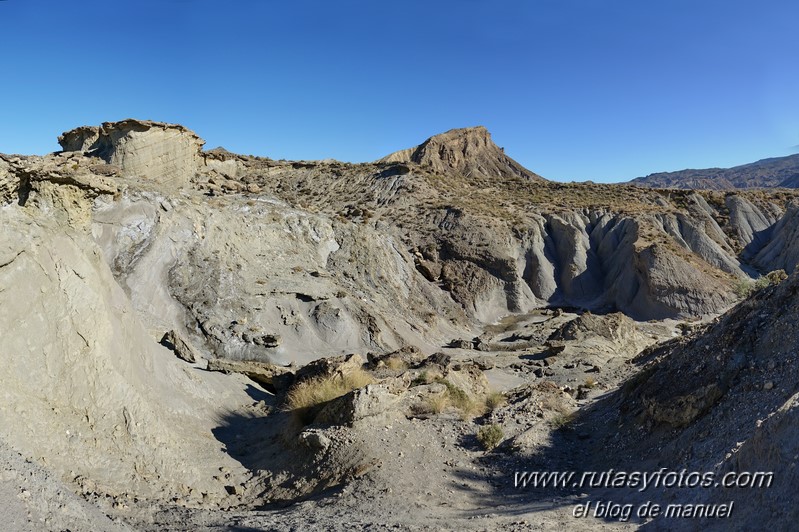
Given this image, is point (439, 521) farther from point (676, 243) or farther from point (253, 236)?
point (676, 243)

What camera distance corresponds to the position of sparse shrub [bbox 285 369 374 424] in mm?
11781

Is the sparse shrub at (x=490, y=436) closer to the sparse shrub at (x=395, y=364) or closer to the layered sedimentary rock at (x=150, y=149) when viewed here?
the sparse shrub at (x=395, y=364)

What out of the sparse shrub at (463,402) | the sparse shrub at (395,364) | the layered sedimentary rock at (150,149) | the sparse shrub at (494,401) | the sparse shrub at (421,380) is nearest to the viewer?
the sparse shrub at (463,402)

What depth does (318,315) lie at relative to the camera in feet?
74.0

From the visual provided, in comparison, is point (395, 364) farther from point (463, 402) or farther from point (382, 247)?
point (382, 247)

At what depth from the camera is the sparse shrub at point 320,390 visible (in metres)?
11.8

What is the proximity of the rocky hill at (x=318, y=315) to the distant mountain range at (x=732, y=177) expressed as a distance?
12058cm

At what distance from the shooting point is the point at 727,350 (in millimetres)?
9000

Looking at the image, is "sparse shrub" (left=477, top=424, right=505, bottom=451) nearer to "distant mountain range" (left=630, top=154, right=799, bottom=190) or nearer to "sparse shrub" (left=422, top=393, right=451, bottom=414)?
"sparse shrub" (left=422, top=393, right=451, bottom=414)

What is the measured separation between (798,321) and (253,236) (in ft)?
71.9

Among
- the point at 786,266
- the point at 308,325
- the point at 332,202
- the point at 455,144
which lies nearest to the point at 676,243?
the point at 786,266

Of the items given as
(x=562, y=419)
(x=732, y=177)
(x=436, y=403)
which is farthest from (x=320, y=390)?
(x=732, y=177)

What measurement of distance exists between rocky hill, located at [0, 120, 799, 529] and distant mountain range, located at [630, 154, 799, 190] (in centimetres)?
12058

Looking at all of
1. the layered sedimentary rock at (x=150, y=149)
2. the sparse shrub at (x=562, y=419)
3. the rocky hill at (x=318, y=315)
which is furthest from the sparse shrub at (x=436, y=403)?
the layered sedimentary rock at (x=150, y=149)
